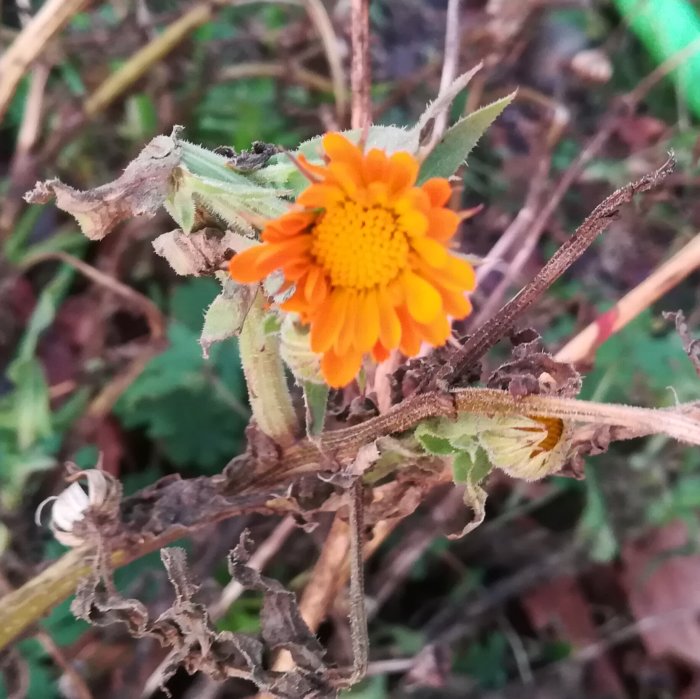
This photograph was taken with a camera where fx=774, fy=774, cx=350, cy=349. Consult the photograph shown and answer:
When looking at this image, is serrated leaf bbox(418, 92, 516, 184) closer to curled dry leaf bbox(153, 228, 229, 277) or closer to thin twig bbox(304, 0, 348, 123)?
curled dry leaf bbox(153, 228, 229, 277)

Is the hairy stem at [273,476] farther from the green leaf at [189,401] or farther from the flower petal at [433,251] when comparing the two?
the green leaf at [189,401]

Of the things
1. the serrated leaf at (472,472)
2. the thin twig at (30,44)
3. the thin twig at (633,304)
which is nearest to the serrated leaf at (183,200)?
the serrated leaf at (472,472)

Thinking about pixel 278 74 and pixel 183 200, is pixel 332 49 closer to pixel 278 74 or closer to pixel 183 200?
pixel 278 74

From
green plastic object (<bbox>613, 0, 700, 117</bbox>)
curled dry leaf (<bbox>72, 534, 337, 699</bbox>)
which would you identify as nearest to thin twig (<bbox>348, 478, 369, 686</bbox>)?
curled dry leaf (<bbox>72, 534, 337, 699</bbox>)

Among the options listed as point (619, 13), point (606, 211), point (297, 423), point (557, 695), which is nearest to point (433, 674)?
point (557, 695)

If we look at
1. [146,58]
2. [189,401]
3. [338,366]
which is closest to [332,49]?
[146,58]

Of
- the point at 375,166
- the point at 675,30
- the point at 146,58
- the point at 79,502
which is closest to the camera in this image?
the point at 375,166
